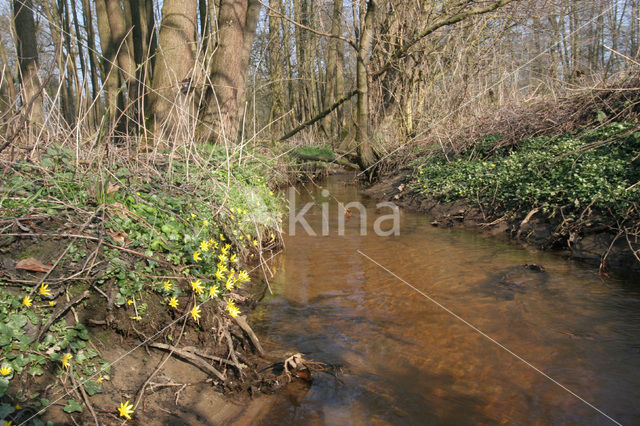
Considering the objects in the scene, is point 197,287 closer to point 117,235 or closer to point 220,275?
point 220,275

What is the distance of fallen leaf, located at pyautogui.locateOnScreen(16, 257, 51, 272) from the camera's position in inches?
87.8

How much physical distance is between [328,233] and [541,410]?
436cm

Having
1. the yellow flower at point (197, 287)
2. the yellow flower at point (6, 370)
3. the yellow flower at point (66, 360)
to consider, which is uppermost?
the yellow flower at point (197, 287)

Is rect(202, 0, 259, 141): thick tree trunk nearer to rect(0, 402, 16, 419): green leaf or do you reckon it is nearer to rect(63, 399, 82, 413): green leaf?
rect(63, 399, 82, 413): green leaf

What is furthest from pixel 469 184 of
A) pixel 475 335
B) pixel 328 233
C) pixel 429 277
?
pixel 475 335

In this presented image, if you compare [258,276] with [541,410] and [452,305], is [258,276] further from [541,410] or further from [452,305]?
[541,410]

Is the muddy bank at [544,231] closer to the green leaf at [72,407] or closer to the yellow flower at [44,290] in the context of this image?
the green leaf at [72,407]

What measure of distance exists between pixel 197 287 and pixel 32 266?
0.86 m

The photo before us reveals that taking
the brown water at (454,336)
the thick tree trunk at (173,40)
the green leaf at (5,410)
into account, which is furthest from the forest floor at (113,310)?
the thick tree trunk at (173,40)

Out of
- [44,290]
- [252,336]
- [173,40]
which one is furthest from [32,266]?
[173,40]

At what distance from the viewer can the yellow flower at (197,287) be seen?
8.84ft

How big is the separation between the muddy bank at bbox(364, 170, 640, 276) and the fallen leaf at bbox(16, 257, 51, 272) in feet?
15.7

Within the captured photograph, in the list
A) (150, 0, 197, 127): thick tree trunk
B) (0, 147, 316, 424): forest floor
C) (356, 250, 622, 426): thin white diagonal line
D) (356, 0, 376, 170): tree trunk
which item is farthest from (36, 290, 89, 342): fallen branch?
(356, 0, 376, 170): tree trunk

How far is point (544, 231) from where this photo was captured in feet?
18.5
